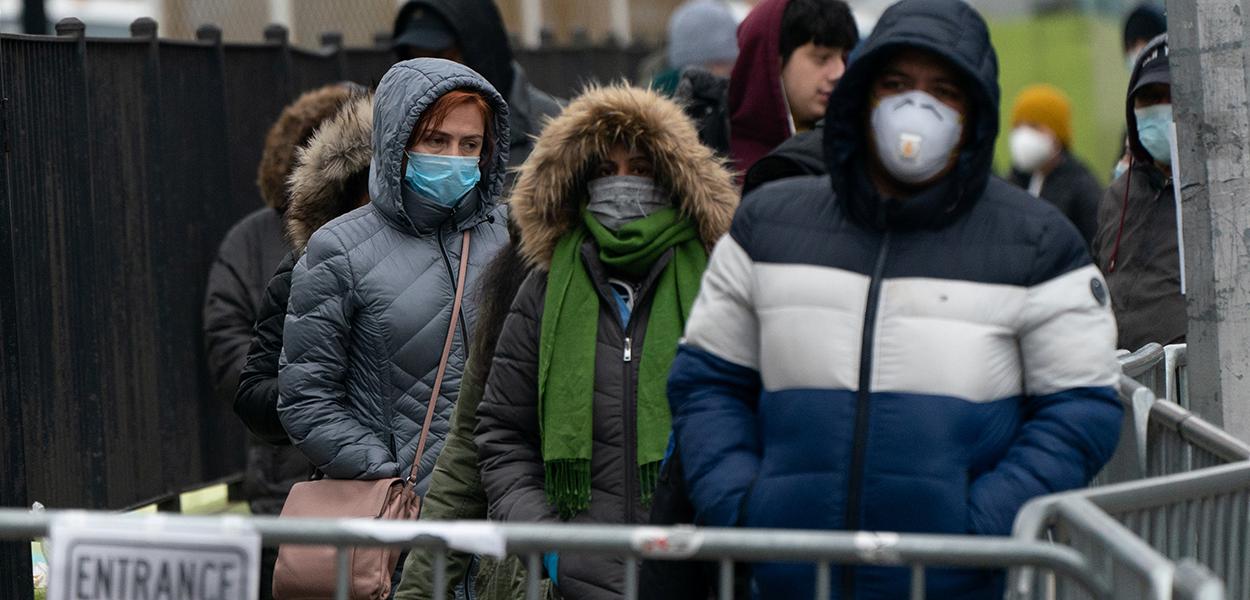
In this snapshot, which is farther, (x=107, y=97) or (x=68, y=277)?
(x=107, y=97)

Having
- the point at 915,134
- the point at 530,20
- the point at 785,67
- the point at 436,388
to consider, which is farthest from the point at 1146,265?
the point at 530,20

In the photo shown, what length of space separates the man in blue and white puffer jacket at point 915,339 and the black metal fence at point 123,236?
3551 millimetres

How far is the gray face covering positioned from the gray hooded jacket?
77cm

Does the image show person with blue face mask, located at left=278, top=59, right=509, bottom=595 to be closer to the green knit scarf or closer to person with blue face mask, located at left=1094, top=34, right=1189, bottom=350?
the green knit scarf

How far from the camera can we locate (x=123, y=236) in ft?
27.1

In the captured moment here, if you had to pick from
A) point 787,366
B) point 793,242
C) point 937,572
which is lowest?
point 937,572

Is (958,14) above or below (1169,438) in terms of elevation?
above

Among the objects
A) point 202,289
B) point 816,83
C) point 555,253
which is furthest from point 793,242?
point 202,289

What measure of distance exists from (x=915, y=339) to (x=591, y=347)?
3.47 ft

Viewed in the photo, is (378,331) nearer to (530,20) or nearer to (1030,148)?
(1030,148)

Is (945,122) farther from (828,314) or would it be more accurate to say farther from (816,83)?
(816,83)

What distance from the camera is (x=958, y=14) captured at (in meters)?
3.72

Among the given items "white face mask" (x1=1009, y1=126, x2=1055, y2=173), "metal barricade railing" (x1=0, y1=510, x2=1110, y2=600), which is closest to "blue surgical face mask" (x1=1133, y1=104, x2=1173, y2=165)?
"metal barricade railing" (x1=0, y1=510, x2=1110, y2=600)

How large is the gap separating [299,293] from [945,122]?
2.12 m
